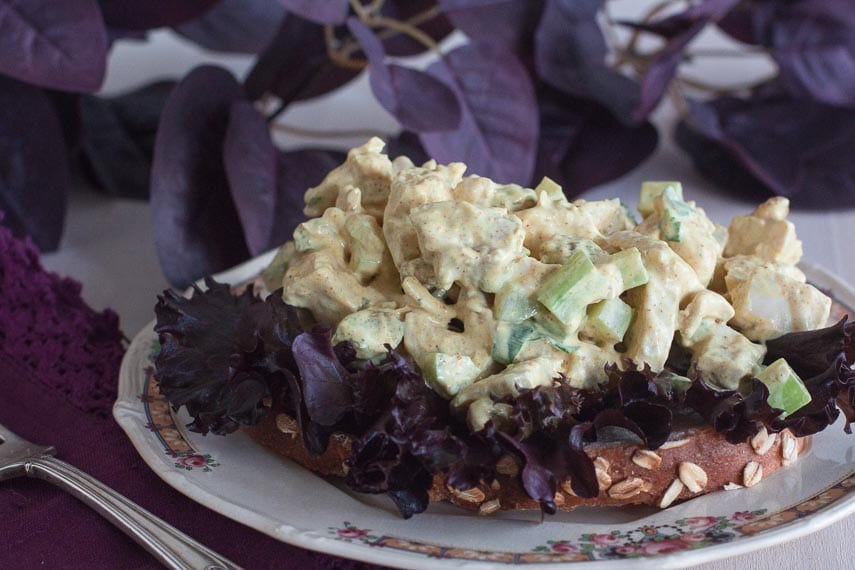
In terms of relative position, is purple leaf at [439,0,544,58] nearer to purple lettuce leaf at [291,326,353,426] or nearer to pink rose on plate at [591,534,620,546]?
purple lettuce leaf at [291,326,353,426]

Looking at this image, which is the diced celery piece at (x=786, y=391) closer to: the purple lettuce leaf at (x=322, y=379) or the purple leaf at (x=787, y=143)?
the purple lettuce leaf at (x=322, y=379)

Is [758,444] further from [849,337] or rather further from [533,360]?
[533,360]

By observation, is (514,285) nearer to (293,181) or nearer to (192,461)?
(192,461)

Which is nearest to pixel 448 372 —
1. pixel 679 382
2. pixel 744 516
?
pixel 679 382

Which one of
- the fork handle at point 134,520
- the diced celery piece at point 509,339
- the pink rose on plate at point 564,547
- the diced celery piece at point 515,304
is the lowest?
the pink rose on plate at point 564,547

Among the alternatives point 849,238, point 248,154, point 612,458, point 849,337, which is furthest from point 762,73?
point 612,458

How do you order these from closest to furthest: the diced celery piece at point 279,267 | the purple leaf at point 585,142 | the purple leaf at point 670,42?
the diced celery piece at point 279,267, the purple leaf at point 670,42, the purple leaf at point 585,142

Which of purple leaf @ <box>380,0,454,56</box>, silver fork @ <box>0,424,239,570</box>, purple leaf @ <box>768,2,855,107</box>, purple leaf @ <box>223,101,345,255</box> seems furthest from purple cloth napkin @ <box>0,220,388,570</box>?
purple leaf @ <box>768,2,855,107</box>

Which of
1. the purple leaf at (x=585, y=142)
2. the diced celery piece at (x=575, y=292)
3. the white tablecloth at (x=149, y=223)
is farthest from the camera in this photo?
the purple leaf at (x=585, y=142)

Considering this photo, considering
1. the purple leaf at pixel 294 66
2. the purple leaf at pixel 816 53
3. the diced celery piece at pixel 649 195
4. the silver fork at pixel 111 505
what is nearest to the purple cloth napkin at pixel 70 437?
the silver fork at pixel 111 505
